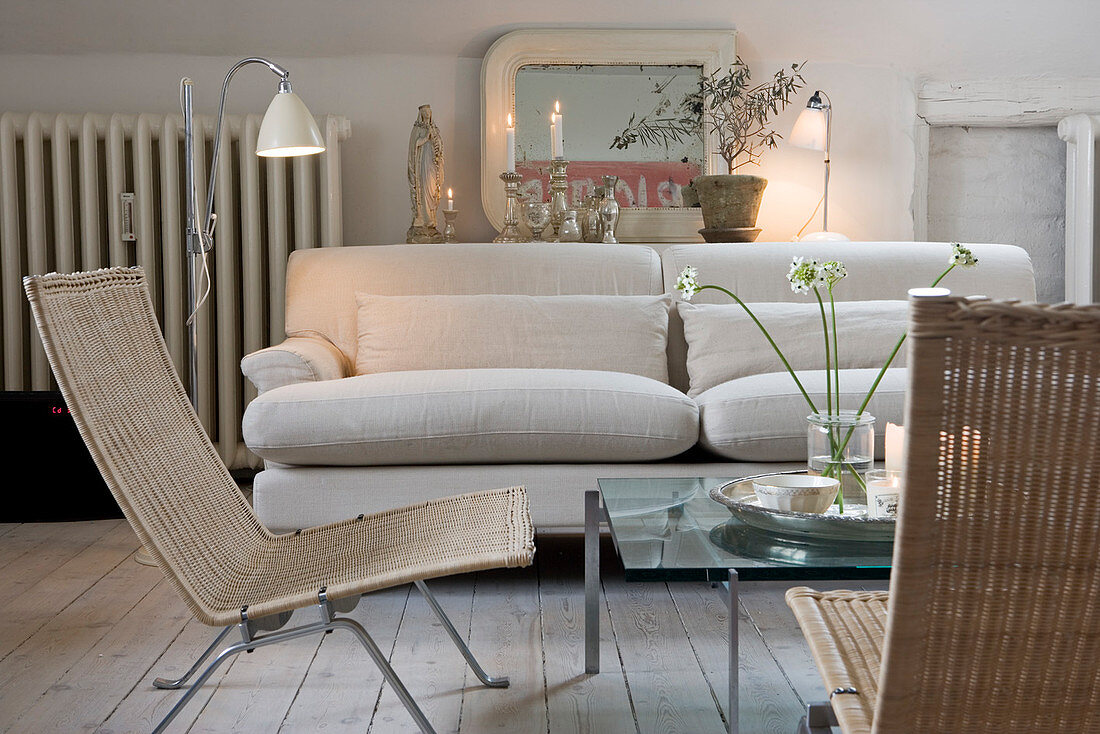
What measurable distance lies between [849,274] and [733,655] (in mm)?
1924

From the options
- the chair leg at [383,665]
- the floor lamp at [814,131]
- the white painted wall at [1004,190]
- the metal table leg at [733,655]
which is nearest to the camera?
the metal table leg at [733,655]

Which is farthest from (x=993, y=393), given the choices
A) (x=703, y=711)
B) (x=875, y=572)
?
(x=703, y=711)

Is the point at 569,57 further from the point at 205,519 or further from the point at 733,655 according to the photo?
the point at 733,655

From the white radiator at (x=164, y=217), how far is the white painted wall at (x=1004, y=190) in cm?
217

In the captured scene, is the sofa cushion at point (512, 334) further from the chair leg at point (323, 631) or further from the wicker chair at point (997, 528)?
the wicker chair at point (997, 528)

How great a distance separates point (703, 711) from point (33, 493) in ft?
7.51

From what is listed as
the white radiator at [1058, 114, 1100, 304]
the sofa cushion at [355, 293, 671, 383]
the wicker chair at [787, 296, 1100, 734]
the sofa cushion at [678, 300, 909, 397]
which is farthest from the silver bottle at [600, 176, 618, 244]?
the wicker chair at [787, 296, 1100, 734]

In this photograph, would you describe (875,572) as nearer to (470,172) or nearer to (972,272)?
(972,272)

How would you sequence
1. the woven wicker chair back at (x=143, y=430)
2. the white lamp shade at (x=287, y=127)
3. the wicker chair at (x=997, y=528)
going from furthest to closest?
the white lamp shade at (x=287, y=127) → the woven wicker chair back at (x=143, y=430) → the wicker chair at (x=997, y=528)

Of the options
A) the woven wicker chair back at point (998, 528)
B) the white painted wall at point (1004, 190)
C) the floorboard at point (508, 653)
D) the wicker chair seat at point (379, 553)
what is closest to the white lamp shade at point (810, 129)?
the white painted wall at point (1004, 190)

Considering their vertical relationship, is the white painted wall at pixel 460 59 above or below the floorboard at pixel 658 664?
above

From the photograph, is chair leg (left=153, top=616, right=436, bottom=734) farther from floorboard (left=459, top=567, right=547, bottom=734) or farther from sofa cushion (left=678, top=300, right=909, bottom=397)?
sofa cushion (left=678, top=300, right=909, bottom=397)

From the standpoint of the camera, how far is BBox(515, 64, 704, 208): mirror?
12.0 ft

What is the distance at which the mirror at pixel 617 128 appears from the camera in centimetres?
365
